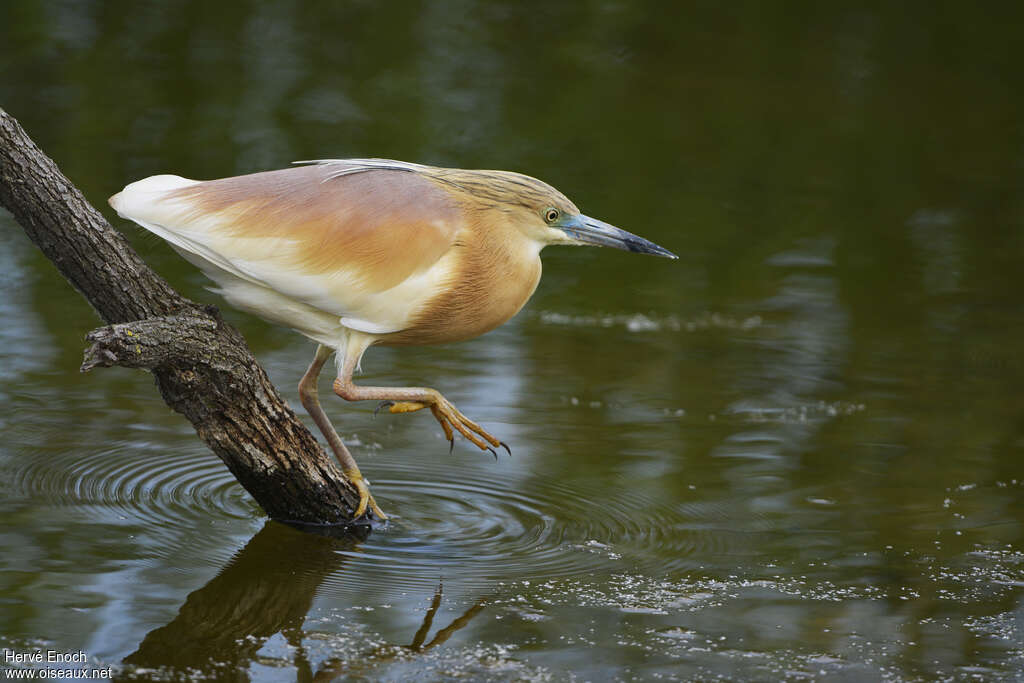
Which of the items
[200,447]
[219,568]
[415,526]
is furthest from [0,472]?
[415,526]

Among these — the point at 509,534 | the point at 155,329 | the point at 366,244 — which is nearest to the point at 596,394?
the point at 509,534

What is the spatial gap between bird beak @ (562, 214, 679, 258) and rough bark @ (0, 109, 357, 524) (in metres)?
1.13

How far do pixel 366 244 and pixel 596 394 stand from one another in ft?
8.17

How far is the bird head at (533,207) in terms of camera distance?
4.71 m

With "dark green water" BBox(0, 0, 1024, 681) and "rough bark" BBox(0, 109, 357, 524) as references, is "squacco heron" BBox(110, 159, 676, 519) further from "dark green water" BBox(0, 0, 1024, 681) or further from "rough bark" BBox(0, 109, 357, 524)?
"dark green water" BBox(0, 0, 1024, 681)

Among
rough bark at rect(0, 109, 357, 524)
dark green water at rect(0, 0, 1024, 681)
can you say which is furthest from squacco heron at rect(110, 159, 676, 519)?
dark green water at rect(0, 0, 1024, 681)

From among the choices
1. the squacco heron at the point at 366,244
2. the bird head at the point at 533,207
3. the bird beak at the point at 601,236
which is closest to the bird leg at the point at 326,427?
the squacco heron at the point at 366,244

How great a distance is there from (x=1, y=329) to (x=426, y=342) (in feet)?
11.3

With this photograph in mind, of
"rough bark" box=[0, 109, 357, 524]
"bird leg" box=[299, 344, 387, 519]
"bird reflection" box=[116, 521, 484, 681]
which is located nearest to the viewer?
"bird reflection" box=[116, 521, 484, 681]

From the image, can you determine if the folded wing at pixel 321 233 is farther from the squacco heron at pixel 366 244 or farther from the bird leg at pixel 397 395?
the bird leg at pixel 397 395

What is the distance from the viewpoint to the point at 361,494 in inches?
199

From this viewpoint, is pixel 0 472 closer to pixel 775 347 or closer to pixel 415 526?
pixel 415 526

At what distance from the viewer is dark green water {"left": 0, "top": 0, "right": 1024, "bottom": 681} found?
439cm

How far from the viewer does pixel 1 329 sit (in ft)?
24.1
